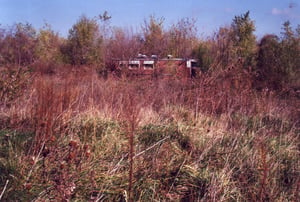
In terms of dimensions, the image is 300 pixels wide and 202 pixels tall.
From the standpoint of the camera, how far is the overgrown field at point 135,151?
246cm

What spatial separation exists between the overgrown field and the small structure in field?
293 cm

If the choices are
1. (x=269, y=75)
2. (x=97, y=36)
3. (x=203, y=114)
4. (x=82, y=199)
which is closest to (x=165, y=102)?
(x=203, y=114)

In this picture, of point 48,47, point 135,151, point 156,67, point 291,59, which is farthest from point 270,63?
point 48,47

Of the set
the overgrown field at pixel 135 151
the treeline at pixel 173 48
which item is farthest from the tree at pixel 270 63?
the overgrown field at pixel 135 151

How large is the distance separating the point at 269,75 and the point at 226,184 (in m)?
8.17

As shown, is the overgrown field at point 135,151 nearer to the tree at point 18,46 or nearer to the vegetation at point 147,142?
the vegetation at point 147,142

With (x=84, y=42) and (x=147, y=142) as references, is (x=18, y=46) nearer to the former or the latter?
(x=84, y=42)

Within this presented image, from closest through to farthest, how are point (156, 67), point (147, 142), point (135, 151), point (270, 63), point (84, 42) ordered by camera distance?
point (135, 151)
point (147, 142)
point (156, 67)
point (270, 63)
point (84, 42)

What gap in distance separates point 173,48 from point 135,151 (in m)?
12.6

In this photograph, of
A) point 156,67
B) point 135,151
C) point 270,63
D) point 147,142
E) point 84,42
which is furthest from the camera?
point 84,42

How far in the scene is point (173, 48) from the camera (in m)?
15.3

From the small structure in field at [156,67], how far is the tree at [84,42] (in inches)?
188

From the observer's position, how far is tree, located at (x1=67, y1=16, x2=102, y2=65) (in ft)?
47.4

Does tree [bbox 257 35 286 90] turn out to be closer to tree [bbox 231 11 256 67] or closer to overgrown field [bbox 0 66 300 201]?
tree [bbox 231 11 256 67]
